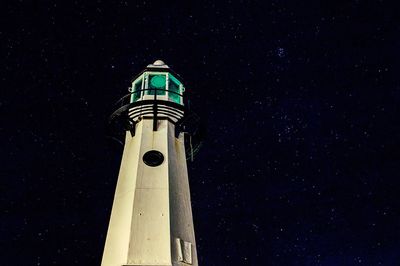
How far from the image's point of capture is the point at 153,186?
8453 mm

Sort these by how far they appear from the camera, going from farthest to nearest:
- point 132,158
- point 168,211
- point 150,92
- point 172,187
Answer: point 150,92
point 132,158
point 172,187
point 168,211

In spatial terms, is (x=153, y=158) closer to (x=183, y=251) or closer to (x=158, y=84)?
(x=183, y=251)

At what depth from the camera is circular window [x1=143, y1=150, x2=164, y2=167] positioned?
8883mm

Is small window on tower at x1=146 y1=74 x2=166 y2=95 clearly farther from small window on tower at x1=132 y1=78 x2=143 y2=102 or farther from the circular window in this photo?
the circular window

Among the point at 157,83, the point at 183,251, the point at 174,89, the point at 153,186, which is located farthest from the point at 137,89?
the point at 183,251

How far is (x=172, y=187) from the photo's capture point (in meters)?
8.62

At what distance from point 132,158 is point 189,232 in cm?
230

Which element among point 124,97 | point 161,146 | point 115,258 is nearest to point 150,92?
point 124,97

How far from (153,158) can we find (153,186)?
0.78 metres

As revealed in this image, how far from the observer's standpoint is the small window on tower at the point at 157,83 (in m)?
10.6

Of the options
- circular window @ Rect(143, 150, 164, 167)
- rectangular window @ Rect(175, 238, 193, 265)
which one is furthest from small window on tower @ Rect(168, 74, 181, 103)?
rectangular window @ Rect(175, 238, 193, 265)

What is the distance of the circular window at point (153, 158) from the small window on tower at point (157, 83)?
2.25m

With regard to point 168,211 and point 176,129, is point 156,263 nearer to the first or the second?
point 168,211

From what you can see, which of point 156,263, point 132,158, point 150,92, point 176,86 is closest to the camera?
point 156,263
